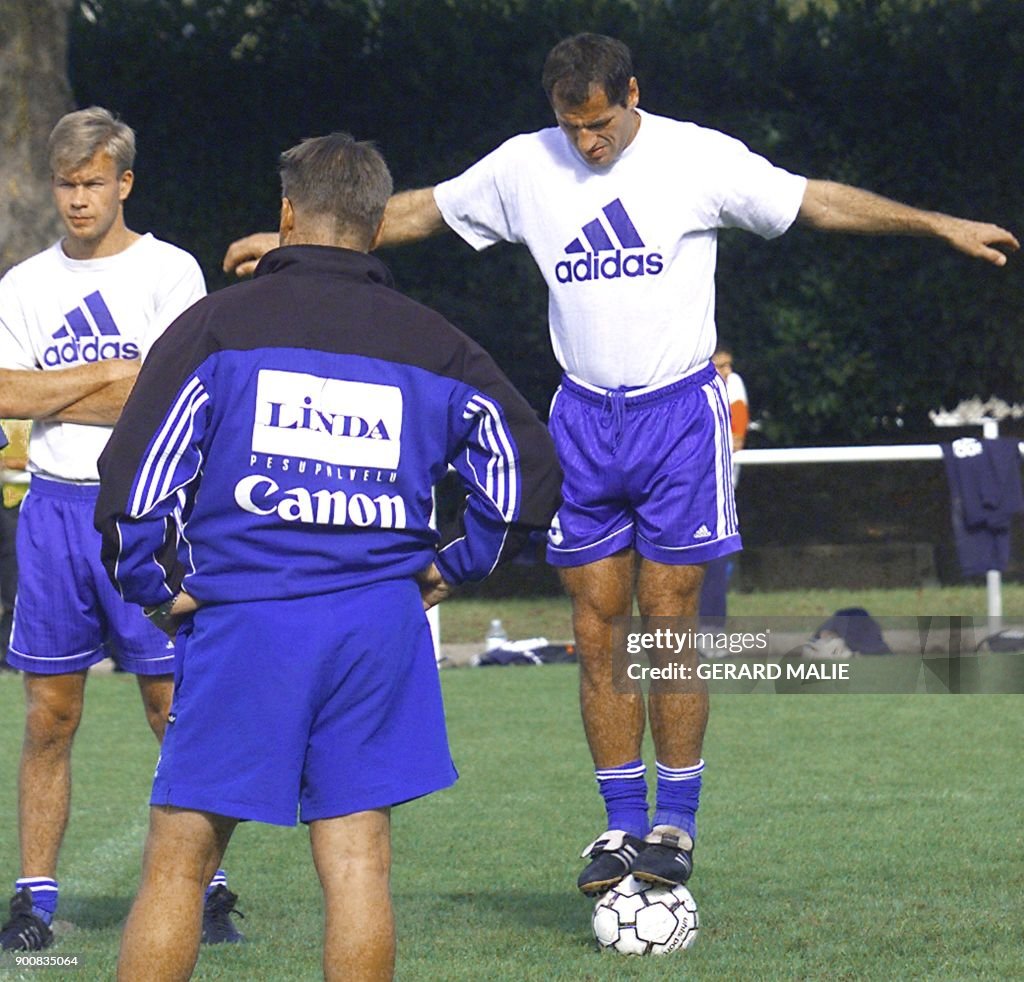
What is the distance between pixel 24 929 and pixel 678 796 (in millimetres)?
1894

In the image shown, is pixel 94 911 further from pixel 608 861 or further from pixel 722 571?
pixel 722 571

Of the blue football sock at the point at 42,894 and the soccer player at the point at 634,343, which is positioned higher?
the soccer player at the point at 634,343

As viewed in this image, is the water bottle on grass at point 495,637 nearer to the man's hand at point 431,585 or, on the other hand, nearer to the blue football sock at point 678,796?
the blue football sock at point 678,796

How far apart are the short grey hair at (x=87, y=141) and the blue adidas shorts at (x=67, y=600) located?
2.94 feet

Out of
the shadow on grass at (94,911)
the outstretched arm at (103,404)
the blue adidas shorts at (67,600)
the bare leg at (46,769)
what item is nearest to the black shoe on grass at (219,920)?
the shadow on grass at (94,911)

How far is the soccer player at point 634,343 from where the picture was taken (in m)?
5.51

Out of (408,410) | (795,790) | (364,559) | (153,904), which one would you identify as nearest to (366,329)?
(408,410)

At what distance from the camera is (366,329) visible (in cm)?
380

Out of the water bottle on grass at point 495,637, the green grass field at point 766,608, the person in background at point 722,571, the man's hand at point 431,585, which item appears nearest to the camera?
the man's hand at point 431,585

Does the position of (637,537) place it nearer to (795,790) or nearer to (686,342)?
(686,342)

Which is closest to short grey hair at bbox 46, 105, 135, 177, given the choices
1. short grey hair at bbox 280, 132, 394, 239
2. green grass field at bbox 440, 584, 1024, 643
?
short grey hair at bbox 280, 132, 394, 239

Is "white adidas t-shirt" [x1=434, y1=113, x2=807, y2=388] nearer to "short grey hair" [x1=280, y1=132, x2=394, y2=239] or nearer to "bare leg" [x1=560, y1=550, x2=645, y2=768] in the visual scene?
"bare leg" [x1=560, y1=550, x2=645, y2=768]

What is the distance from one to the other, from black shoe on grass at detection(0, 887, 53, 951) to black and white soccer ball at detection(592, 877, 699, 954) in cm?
153

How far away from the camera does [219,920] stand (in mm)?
5418
